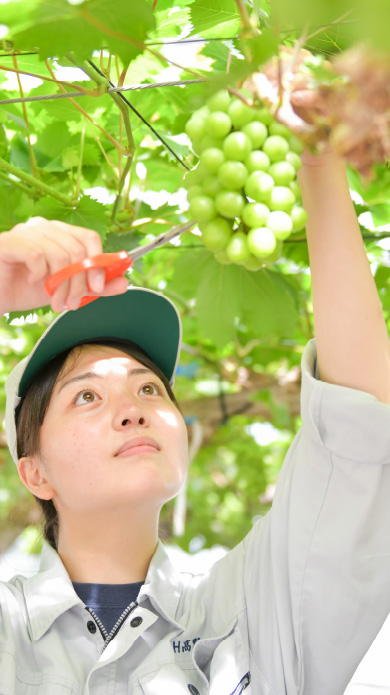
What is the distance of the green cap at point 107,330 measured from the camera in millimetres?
1696

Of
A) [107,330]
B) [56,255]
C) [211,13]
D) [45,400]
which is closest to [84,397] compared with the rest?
[45,400]

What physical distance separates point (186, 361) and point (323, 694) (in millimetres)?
2533

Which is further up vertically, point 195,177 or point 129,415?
point 195,177

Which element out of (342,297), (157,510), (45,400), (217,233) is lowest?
(157,510)

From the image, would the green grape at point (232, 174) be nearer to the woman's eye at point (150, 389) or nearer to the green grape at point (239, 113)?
the green grape at point (239, 113)

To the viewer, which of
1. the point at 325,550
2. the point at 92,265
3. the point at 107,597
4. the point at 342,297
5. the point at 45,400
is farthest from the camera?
the point at 45,400

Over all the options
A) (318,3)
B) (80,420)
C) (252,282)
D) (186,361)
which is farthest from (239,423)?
(318,3)

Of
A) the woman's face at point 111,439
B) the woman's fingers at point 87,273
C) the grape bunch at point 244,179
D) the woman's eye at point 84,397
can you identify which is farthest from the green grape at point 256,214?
the woman's eye at point 84,397

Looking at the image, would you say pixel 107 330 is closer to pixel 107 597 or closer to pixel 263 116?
pixel 107 597

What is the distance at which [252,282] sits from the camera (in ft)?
6.02

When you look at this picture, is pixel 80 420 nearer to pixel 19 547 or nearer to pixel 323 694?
pixel 323 694

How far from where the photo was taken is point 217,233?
766 millimetres

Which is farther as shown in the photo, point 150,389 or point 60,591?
point 150,389

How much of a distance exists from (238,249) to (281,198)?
7cm
